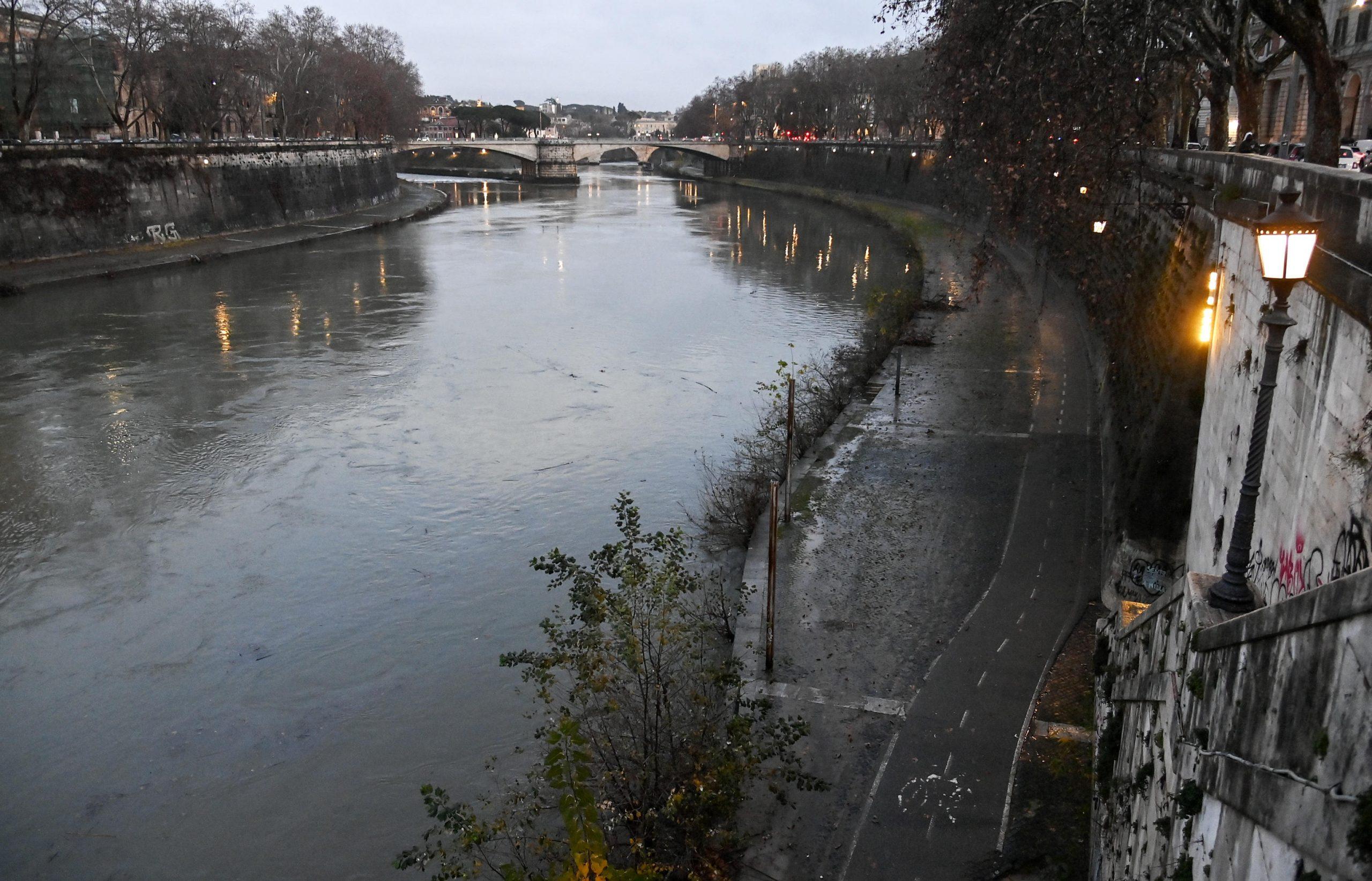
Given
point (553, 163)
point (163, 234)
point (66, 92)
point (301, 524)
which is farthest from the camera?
point (553, 163)

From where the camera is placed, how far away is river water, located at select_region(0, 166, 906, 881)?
8148mm

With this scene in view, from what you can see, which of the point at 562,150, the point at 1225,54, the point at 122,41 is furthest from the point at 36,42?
the point at 562,150

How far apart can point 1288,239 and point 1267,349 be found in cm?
49

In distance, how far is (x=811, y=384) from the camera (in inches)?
696

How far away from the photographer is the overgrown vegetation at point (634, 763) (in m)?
6.20

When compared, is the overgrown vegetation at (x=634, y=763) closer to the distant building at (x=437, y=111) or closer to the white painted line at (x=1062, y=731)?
the white painted line at (x=1062, y=731)

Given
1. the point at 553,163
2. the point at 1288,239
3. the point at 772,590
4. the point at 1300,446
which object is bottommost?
the point at 772,590

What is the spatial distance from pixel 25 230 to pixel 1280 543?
1392 inches

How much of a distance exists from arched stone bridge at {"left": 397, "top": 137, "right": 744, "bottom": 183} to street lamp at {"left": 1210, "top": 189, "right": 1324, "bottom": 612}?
81084mm

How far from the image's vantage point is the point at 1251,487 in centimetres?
446

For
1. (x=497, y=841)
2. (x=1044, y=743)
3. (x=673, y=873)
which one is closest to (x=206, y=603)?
(x=497, y=841)

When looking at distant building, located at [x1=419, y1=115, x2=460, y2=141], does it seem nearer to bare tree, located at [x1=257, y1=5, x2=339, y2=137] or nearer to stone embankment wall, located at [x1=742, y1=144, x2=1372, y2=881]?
bare tree, located at [x1=257, y1=5, x2=339, y2=137]

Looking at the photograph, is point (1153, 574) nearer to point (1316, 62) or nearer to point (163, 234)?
point (1316, 62)

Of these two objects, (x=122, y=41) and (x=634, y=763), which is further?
(x=122, y=41)
